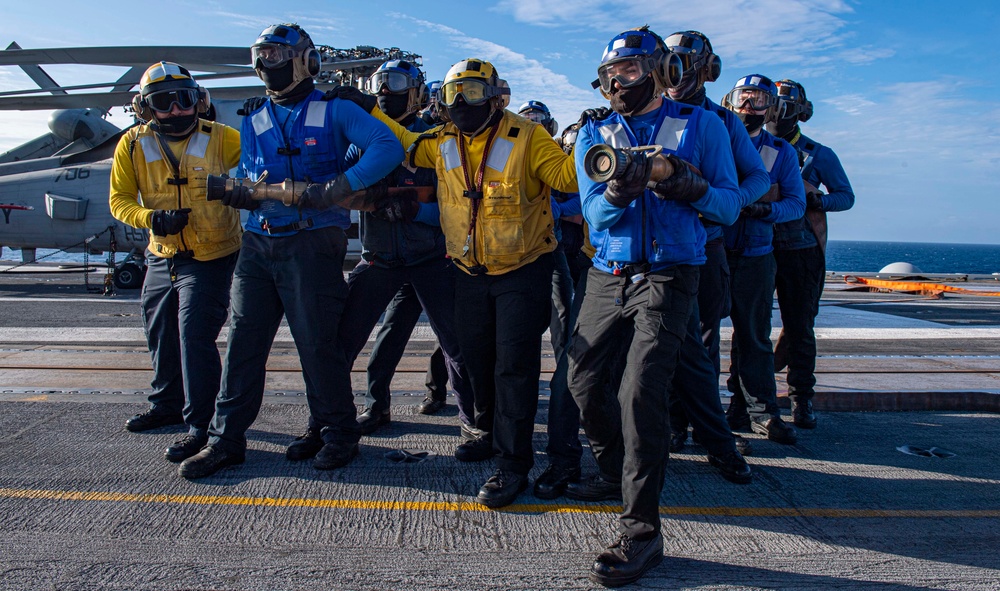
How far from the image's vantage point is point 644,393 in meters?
3.07

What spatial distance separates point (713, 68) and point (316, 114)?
2.61 m

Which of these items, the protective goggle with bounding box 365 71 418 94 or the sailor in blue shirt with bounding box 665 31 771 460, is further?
the protective goggle with bounding box 365 71 418 94

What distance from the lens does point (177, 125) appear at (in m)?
4.57

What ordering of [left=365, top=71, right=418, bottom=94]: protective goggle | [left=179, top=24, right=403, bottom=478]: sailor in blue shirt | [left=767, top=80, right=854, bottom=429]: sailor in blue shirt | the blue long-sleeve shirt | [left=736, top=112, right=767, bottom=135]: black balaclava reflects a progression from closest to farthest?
[left=179, top=24, right=403, bottom=478]: sailor in blue shirt < [left=736, top=112, right=767, bottom=135]: black balaclava < [left=365, top=71, right=418, bottom=94]: protective goggle < [left=767, top=80, right=854, bottom=429]: sailor in blue shirt < the blue long-sleeve shirt

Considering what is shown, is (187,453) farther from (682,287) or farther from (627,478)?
(682,287)

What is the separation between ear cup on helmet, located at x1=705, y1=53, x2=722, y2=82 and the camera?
469 centimetres

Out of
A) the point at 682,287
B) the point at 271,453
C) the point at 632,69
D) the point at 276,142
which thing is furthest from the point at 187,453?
the point at 632,69

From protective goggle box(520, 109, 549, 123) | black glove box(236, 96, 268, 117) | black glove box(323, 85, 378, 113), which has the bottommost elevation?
black glove box(236, 96, 268, 117)

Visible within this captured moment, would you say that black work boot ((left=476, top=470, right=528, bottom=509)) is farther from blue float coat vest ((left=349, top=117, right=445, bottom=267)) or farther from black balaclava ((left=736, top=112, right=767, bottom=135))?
black balaclava ((left=736, top=112, right=767, bottom=135))

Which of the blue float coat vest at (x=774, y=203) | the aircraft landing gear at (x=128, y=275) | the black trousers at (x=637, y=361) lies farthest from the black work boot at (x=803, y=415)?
the aircraft landing gear at (x=128, y=275)

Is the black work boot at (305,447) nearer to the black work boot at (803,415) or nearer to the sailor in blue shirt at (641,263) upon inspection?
the sailor in blue shirt at (641,263)

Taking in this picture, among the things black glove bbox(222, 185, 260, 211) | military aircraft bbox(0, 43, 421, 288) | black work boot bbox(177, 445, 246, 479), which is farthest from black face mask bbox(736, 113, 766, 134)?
military aircraft bbox(0, 43, 421, 288)

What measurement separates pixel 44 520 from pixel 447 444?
2.22 m

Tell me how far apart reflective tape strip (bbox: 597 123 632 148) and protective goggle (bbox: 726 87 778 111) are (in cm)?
201
